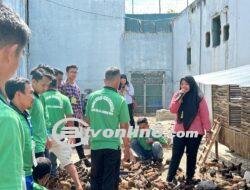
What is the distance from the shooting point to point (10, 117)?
4.60 feet

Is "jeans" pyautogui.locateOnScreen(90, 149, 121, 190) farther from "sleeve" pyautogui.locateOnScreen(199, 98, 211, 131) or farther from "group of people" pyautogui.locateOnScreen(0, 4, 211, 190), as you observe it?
"sleeve" pyautogui.locateOnScreen(199, 98, 211, 131)

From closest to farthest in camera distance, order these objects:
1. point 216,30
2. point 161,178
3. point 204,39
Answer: point 161,178
point 216,30
point 204,39

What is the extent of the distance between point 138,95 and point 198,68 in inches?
271

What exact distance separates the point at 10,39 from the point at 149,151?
7.45 metres

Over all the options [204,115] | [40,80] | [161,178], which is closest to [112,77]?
[40,80]

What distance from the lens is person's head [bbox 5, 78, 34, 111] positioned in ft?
12.6

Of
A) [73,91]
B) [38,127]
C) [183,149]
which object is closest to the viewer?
[38,127]

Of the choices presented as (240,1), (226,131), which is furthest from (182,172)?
(240,1)

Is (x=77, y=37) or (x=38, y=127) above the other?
(x=77, y=37)

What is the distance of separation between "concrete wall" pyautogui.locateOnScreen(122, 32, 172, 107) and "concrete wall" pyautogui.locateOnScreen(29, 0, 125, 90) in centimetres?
86

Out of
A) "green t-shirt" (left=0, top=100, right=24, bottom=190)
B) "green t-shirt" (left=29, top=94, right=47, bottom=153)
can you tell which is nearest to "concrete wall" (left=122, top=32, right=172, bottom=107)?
"green t-shirt" (left=29, top=94, right=47, bottom=153)

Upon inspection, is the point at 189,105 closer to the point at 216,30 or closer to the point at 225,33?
the point at 225,33

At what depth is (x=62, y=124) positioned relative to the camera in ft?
22.9

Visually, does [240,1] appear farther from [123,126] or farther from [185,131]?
[123,126]
